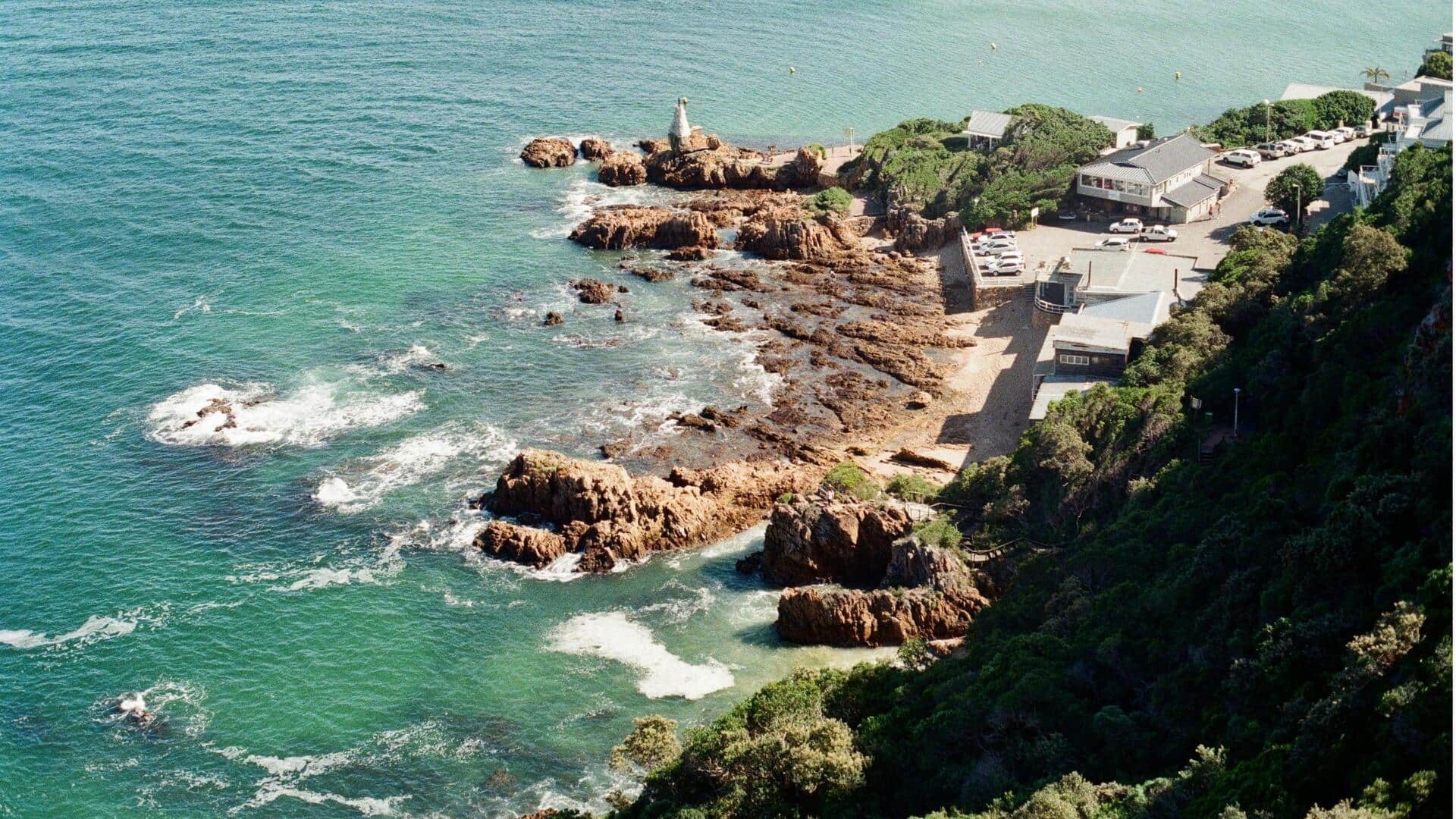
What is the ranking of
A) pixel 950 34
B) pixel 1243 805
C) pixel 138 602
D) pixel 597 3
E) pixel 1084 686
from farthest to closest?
pixel 597 3 → pixel 950 34 → pixel 138 602 → pixel 1084 686 → pixel 1243 805

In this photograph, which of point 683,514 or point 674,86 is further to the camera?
point 674,86

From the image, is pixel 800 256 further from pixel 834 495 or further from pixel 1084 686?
pixel 1084 686

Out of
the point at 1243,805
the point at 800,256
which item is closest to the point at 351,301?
the point at 800,256

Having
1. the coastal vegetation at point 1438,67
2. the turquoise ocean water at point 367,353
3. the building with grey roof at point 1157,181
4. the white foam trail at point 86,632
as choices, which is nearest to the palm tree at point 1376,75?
the coastal vegetation at point 1438,67

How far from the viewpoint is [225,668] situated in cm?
5444

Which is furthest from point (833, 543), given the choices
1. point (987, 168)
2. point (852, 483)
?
point (987, 168)

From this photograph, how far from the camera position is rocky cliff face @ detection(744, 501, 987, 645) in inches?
2124

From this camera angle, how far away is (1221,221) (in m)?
85.6

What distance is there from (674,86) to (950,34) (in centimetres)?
3393

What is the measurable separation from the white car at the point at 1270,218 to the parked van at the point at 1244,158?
12324mm

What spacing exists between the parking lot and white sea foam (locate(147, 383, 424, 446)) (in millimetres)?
37968

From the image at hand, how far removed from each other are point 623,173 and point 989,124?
2734 centimetres

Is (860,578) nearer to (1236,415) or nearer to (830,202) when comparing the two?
(1236,415)

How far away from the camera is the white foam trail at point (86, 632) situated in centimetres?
5631
